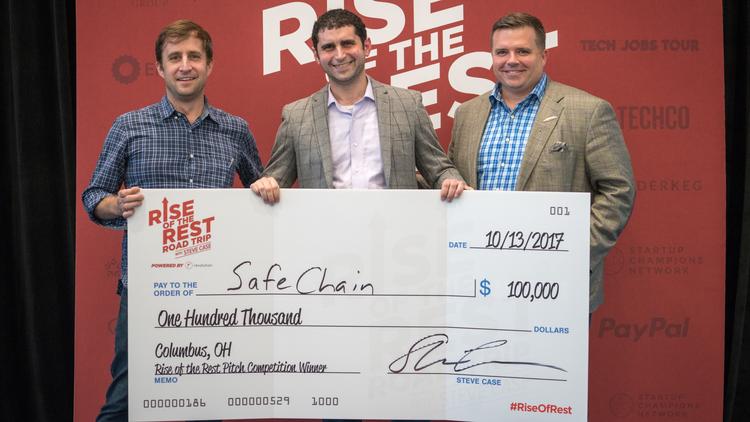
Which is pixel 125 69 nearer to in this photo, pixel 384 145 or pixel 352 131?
pixel 352 131

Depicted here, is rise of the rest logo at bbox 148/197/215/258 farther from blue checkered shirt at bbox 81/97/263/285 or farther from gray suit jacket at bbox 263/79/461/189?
gray suit jacket at bbox 263/79/461/189

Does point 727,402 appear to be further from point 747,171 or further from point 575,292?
point 575,292

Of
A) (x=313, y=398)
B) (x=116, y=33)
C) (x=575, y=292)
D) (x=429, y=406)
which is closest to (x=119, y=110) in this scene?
(x=116, y=33)

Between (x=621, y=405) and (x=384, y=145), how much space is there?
178cm

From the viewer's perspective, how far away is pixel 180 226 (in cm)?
228

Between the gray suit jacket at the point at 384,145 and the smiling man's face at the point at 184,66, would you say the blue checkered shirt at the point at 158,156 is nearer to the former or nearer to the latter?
the smiling man's face at the point at 184,66

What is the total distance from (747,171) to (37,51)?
341cm

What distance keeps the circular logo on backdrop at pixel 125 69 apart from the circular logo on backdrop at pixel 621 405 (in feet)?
8.82

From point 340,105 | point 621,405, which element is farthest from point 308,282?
point 621,405

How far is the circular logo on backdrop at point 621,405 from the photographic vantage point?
10.7 feet

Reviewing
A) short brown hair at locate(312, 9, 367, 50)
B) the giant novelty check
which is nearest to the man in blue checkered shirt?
the giant novelty check

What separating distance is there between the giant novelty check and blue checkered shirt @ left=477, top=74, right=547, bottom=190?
272 mm

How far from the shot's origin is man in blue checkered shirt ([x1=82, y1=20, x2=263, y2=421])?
249cm
